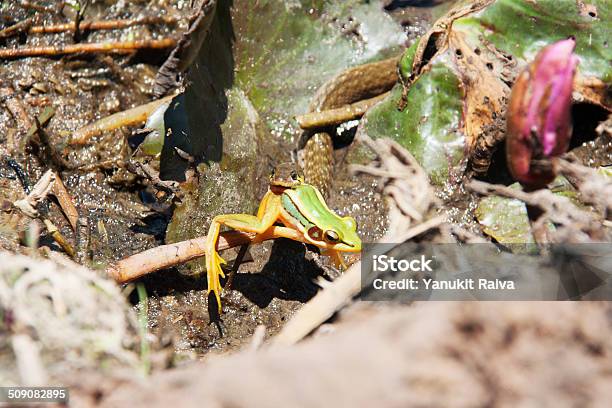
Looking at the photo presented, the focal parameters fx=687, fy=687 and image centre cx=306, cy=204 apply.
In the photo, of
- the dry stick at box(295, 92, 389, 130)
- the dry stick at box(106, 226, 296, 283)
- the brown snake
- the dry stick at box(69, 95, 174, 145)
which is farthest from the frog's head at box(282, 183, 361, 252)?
the dry stick at box(69, 95, 174, 145)

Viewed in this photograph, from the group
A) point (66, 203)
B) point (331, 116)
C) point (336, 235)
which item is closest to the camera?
point (336, 235)

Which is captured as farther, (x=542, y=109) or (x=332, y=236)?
(x=332, y=236)

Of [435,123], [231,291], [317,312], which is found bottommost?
[231,291]

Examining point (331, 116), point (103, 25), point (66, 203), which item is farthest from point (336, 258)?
point (103, 25)

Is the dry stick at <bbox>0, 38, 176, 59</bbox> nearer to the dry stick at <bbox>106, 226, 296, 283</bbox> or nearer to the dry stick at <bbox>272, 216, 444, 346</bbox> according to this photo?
the dry stick at <bbox>106, 226, 296, 283</bbox>

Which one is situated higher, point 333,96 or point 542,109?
point 542,109

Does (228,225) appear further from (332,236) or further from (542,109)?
(542,109)

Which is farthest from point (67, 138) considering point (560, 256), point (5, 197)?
point (560, 256)
